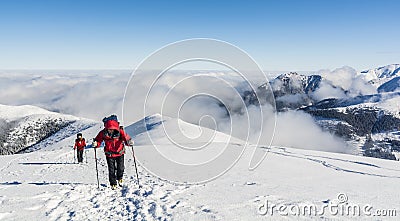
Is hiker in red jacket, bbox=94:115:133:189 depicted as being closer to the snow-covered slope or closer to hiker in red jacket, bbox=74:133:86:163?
the snow-covered slope

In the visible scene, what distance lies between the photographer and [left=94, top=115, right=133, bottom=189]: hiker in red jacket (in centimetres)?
1156

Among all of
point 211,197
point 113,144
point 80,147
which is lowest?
point 211,197

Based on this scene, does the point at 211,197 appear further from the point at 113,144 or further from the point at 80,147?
the point at 80,147

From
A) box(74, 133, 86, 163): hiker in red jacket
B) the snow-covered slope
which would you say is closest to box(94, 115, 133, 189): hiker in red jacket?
the snow-covered slope

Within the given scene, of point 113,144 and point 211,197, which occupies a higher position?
point 113,144

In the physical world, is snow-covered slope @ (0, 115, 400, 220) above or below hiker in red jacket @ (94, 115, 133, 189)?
below

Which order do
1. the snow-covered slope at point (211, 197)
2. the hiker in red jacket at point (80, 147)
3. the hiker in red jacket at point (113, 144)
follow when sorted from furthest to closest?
1. the hiker in red jacket at point (80, 147)
2. the hiker in red jacket at point (113, 144)
3. the snow-covered slope at point (211, 197)

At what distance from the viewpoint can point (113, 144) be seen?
11797 millimetres

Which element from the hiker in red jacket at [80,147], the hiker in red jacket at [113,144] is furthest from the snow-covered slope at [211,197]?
the hiker in red jacket at [80,147]

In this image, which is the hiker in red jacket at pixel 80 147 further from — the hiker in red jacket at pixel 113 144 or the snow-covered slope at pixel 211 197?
the hiker in red jacket at pixel 113 144

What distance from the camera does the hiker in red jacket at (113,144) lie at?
455 inches

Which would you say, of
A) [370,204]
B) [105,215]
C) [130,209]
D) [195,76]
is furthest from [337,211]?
[195,76]

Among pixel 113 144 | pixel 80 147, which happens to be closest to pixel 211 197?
pixel 113 144

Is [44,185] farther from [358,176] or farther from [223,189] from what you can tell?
[358,176]
